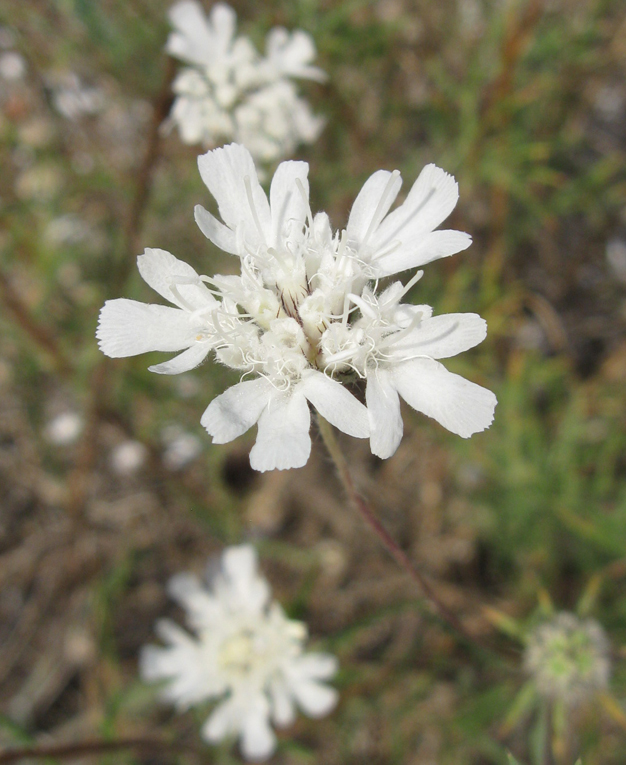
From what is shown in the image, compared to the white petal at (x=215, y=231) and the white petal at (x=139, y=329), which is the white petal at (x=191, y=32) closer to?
the white petal at (x=215, y=231)

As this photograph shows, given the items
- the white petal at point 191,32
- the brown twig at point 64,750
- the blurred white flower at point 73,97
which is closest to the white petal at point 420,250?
the white petal at point 191,32

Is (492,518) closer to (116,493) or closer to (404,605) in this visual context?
(404,605)

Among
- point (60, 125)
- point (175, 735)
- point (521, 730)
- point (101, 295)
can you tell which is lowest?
point (521, 730)

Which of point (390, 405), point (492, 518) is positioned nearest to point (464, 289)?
point (492, 518)

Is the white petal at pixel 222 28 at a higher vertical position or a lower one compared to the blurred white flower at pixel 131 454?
higher

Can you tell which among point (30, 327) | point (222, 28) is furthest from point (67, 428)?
point (222, 28)
